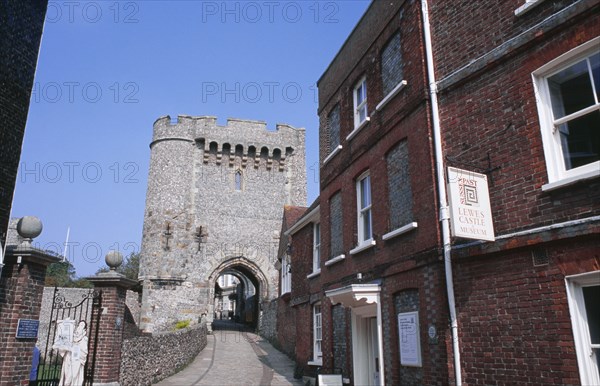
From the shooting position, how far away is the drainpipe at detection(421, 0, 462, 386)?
778 centimetres

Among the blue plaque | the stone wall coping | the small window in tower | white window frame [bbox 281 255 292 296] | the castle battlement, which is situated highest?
the castle battlement

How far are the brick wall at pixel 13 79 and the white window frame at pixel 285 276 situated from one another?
13947 mm

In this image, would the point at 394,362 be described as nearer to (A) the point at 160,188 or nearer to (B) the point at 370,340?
(B) the point at 370,340

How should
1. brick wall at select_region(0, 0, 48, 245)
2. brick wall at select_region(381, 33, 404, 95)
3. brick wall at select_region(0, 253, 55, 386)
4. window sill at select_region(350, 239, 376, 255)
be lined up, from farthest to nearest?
window sill at select_region(350, 239, 376, 255) → brick wall at select_region(381, 33, 404, 95) → brick wall at select_region(0, 0, 48, 245) → brick wall at select_region(0, 253, 55, 386)

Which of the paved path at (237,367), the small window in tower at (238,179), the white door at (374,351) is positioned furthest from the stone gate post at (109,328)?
the small window in tower at (238,179)

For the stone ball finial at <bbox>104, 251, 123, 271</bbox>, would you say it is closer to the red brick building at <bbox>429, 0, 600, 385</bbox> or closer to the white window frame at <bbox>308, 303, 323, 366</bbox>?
the white window frame at <bbox>308, 303, 323, 366</bbox>

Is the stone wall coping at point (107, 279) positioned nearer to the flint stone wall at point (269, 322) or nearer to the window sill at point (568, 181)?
the window sill at point (568, 181)

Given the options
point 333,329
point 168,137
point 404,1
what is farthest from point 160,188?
point 404,1

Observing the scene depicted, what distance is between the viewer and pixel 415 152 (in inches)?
376

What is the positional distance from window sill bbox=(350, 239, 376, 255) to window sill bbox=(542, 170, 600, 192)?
15.6 ft

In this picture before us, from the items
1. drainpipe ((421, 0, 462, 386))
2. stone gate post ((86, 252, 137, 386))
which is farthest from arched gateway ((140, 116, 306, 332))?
drainpipe ((421, 0, 462, 386))

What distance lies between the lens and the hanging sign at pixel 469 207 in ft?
23.6

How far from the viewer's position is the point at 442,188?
8602 millimetres

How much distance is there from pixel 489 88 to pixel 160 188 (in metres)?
28.5
